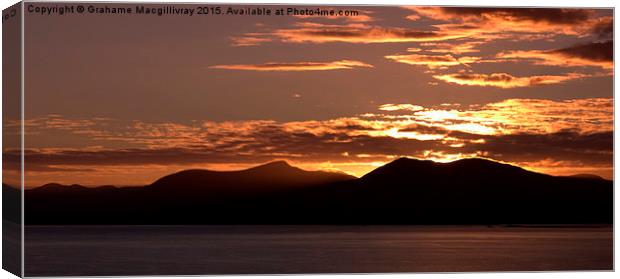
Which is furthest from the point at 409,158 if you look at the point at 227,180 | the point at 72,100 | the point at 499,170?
the point at 72,100

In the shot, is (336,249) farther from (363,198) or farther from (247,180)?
(247,180)

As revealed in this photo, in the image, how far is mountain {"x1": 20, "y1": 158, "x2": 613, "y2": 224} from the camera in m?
16.6

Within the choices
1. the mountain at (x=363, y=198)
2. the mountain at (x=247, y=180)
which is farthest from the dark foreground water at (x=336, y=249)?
the mountain at (x=247, y=180)

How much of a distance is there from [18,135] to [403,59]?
4.87 metres

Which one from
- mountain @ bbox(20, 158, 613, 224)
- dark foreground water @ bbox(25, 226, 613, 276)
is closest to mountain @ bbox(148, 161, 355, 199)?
mountain @ bbox(20, 158, 613, 224)

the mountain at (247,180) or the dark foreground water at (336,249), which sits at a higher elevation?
the mountain at (247,180)

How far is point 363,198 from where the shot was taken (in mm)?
17031

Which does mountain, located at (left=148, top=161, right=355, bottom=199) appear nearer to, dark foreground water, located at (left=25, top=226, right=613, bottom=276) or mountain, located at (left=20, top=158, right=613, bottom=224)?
mountain, located at (left=20, top=158, right=613, bottom=224)

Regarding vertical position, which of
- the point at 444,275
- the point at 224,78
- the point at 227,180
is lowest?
the point at 444,275

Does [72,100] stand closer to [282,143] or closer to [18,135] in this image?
[18,135]

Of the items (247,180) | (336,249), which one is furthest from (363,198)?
(247,180)

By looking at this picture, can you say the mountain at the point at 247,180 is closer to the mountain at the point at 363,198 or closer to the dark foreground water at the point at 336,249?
the mountain at the point at 363,198

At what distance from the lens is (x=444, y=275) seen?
→ 54.2 ft

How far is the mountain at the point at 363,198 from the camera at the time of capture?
16641 mm
